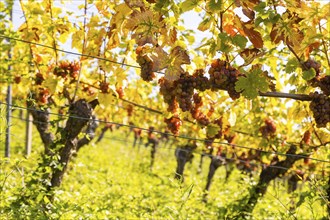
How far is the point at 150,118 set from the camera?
477 inches

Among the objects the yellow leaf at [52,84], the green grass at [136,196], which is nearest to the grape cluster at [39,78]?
the yellow leaf at [52,84]

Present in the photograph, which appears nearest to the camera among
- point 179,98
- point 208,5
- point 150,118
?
point 208,5

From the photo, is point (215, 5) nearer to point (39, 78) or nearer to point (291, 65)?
point (291, 65)

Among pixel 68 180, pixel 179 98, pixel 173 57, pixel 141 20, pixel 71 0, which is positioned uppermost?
pixel 71 0

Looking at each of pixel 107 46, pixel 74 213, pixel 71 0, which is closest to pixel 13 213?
pixel 74 213

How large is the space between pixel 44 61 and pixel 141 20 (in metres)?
2.35

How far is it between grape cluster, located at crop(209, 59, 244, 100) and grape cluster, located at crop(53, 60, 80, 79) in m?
2.04

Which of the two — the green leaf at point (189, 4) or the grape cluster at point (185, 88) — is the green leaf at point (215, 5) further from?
the grape cluster at point (185, 88)

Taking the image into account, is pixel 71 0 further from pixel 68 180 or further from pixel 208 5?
pixel 68 180

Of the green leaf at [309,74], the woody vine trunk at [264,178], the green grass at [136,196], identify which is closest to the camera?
the green leaf at [309,74]

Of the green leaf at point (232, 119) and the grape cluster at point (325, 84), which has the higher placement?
the grape cluster at point (325, 84)

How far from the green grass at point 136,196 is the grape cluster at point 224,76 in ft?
2.45

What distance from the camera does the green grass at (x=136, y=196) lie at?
3547mm

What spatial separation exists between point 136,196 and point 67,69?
10.9ft
